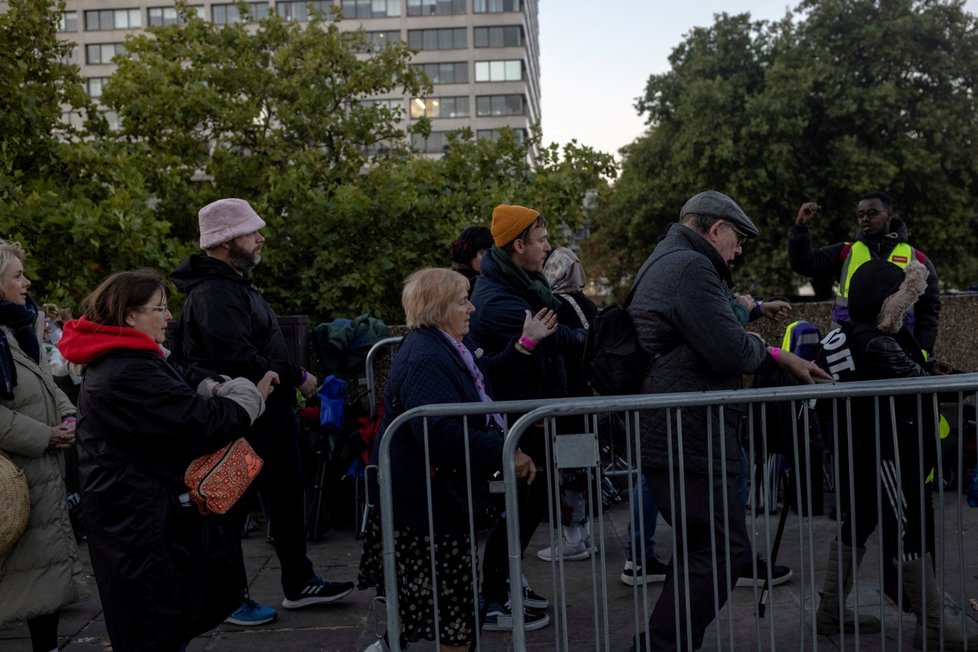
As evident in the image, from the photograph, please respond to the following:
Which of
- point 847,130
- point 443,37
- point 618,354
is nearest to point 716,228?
point 618,354

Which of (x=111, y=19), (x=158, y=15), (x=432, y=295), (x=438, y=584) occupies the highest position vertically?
(x=158, y=15)

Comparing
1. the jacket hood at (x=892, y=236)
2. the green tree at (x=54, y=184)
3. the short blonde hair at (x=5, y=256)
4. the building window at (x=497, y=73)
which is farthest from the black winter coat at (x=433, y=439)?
the building window at (x=497, y=73)

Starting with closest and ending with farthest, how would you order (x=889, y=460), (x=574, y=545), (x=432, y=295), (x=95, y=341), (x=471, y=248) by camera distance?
1. (x=95, y=341)
2. (x=432, y=295)
3. (x=889, y=460)
4. (x=471, y=248)
5. (x=574, y=545)

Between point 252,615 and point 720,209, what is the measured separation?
2937 millimetres

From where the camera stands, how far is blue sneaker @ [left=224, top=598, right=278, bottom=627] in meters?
4.80

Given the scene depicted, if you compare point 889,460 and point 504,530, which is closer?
point 889,460

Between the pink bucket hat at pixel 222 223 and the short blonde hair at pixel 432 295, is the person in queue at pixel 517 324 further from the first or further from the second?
the pink bucket hat at pixel 222 223

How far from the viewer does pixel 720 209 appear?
150 inches

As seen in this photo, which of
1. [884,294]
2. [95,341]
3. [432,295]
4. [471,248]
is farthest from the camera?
[471,248]

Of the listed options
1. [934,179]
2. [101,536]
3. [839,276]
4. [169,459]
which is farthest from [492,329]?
[934,179]

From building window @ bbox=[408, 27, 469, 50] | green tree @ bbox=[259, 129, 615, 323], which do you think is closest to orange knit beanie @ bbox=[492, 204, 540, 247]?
green tree @ bbox=[259, 129, 615, 323]

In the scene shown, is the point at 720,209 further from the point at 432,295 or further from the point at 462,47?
the point at 462,47

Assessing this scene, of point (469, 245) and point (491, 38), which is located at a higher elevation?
point (491, 38)

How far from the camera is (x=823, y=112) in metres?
31.0
